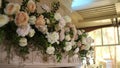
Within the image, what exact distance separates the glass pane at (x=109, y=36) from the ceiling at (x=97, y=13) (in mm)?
546

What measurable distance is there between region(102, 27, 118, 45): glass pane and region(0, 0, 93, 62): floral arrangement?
2.98m

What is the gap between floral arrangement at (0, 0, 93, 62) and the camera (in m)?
1.51

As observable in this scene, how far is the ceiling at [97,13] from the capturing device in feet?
12.3

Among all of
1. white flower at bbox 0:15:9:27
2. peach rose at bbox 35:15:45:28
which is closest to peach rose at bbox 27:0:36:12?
peach rose at bbox 35:15:45:28

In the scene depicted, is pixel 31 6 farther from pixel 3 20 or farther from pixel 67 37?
pixel 67 37

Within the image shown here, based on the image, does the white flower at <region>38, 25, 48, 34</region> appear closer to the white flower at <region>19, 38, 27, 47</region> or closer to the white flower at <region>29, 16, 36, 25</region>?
the white flower at <region>29, 16, 36, 25</region>

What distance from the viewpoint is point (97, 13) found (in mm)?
4281

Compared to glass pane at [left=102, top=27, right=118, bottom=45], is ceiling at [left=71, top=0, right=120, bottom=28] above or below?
above

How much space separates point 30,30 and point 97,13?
2.95 meters

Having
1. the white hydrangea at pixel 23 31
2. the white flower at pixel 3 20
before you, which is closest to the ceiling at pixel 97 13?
the white hydrangea at pixel 23 31

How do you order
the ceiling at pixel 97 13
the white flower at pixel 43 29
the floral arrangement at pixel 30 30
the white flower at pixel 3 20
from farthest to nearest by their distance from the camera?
the ceiling at pixel 97 13, the white flower at pixel 43 29, the floral arrangement at pixel 30 30, the white flower at pixel 3 20

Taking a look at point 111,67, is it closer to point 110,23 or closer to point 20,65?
point 110,23

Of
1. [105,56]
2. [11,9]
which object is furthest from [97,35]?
[11,9]

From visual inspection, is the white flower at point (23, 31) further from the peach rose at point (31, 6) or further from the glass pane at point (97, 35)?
the glass pane at point (97, 35)
